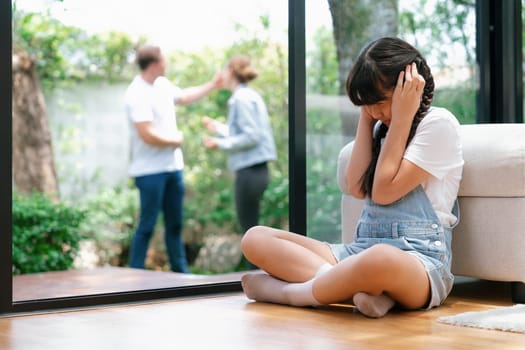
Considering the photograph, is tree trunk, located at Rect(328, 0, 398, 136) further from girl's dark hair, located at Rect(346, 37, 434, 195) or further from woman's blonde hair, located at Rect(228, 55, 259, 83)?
woman's blonde hair, located at Rect(228, 55, 259, 83)

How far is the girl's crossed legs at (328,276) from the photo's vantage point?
2.47 meters

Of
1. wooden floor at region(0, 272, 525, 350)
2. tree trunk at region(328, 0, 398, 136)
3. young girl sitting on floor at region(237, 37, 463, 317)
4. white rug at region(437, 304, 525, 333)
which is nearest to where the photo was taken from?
wooden floor at region(0, 272, 525, 350)

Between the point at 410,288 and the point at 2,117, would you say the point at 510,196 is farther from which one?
the point at 2,117

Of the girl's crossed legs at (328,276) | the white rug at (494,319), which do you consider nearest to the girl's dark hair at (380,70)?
the girl's crossed legs at (328,276)

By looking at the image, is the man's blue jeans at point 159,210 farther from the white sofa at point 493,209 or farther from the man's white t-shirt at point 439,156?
the man's white t-shirt at point 439,156

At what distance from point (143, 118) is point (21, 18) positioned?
4.78ft

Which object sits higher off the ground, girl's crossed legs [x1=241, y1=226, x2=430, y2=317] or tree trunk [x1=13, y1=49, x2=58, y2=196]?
tree trunk [x1=13, y1=49, x2=58, y2=196]

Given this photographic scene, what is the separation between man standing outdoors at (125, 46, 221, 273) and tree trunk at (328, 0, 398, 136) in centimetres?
124

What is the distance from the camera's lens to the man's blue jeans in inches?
181

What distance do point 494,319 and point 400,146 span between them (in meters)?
0.60

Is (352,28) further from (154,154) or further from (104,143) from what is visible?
(104,143)

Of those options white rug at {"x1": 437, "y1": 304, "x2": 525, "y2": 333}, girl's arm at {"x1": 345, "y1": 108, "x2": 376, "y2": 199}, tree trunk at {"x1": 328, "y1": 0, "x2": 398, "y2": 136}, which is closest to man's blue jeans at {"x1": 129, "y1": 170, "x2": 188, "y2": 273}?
tree trunk at {"x1": 328, "y1": 0, "x2": 398, "y2": 136}

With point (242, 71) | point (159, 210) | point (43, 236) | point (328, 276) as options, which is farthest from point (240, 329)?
point (242, 71)

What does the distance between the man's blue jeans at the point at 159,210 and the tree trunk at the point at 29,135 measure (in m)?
1.38
